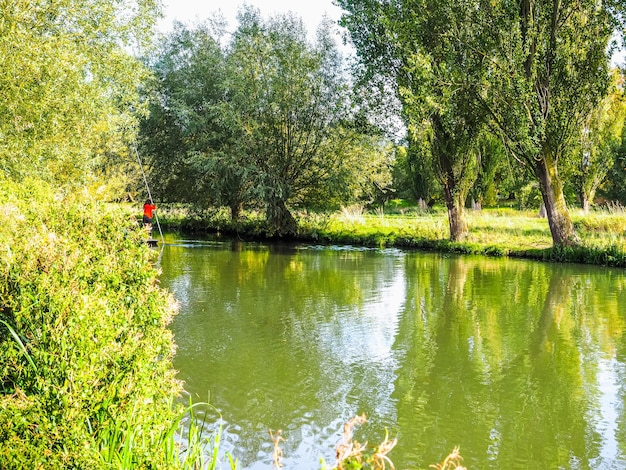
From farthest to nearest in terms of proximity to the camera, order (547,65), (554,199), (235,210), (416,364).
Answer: (235,210), (554,199), (547,65), (416,364)

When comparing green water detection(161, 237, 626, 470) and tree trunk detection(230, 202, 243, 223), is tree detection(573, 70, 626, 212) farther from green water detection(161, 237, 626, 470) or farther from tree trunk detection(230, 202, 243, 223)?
tree trunk detection(230, 202, 243, 223)

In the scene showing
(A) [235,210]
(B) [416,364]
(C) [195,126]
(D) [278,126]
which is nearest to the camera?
(B) [416,364]

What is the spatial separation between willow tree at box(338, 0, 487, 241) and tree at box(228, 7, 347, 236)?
452 cm

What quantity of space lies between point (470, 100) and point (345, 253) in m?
6.97

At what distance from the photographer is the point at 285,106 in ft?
86.4

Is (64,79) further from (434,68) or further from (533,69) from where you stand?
(533,69)

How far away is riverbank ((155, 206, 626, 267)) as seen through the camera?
736 inches

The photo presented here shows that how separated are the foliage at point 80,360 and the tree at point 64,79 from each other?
375 inches

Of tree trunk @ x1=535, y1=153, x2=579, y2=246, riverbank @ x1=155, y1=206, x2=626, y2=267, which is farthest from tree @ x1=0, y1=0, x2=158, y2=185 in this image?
tree trunk @ x1=535, y1=153, x2=579, y2=246

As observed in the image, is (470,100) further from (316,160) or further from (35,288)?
(35,288)

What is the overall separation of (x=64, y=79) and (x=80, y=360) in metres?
12.0

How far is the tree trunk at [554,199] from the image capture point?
18.6 meters

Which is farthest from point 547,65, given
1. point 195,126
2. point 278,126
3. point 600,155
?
point 195,126

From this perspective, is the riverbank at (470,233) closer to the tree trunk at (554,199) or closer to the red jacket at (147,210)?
the tree trunk at (554,199)
